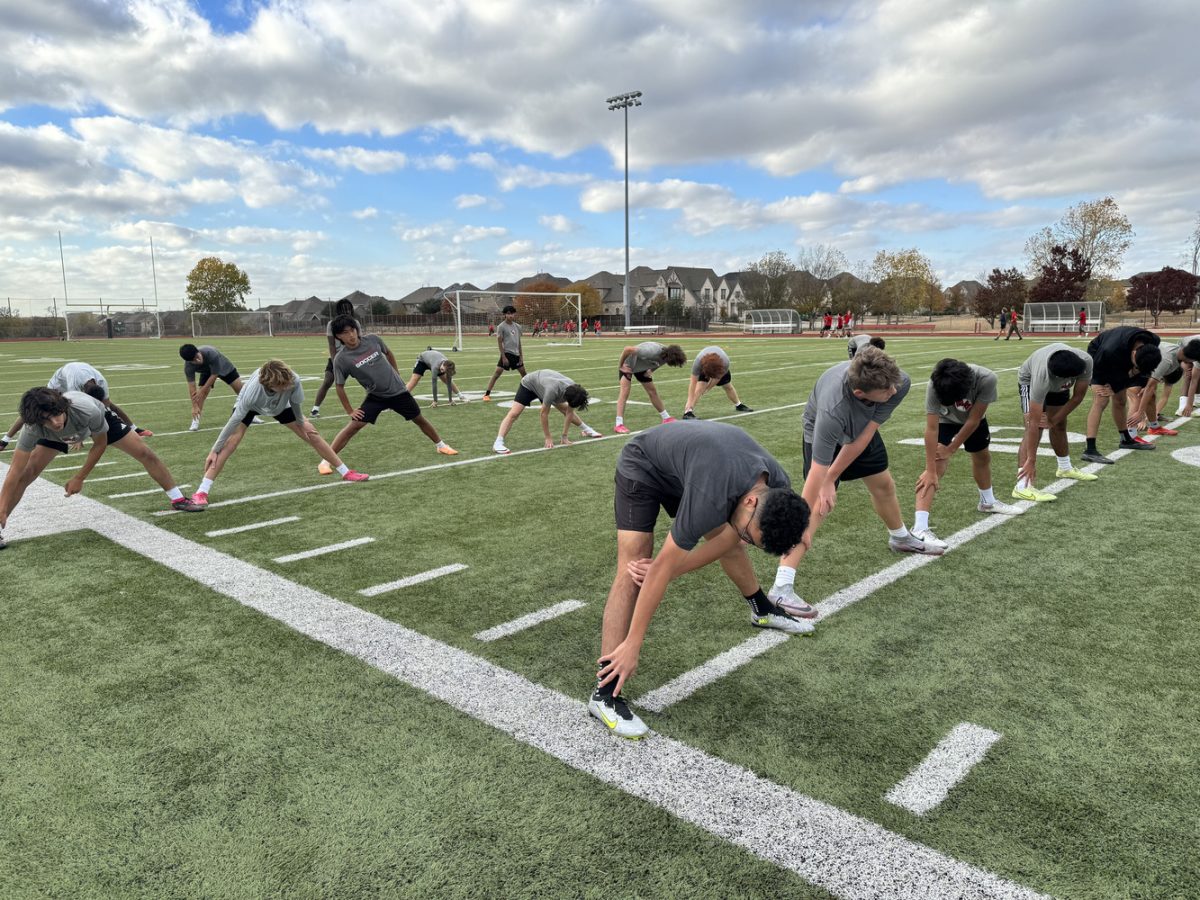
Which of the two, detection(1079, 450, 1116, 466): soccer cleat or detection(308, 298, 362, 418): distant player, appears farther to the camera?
detection(308, 298, 362, 418): distant player

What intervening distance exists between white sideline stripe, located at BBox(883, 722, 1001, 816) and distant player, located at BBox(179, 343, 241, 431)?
32.0ft

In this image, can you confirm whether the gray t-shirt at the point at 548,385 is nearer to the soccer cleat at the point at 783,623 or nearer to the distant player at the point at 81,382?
the distant player at the point at 81,382

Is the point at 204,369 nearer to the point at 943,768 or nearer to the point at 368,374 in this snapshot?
the point at 368,374

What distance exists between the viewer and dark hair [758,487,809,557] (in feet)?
7.79

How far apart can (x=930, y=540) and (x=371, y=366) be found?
5827 millimetres

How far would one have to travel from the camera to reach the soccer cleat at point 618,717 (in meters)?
2.98

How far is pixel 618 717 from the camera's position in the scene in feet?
9.90

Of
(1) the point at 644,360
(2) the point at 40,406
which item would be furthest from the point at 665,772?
(1) the point at 644,360

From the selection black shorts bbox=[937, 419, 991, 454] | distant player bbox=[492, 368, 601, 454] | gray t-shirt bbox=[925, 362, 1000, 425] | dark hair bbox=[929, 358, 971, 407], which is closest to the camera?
dark hair bbox=[929, 358, 971, 407]

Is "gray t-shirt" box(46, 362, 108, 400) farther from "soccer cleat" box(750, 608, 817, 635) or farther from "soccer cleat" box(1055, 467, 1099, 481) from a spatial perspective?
"soccer cleat" box(1055, 467, 1099, 481)

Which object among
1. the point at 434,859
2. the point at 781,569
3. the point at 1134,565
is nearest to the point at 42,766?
the point at 434,859

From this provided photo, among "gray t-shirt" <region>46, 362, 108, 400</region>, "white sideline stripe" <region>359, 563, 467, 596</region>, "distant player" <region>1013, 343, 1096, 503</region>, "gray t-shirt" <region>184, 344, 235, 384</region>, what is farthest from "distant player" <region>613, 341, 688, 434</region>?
"gray t-shirt" <region>46, 362, 108, 400</region>

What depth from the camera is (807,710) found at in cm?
318

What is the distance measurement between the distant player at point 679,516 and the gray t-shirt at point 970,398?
8.33 feet
